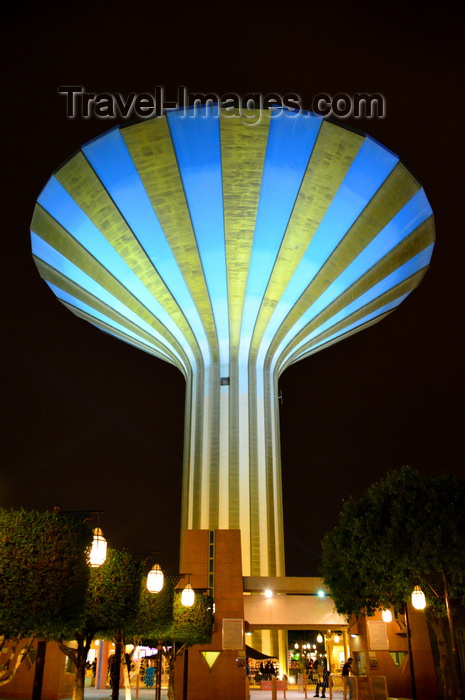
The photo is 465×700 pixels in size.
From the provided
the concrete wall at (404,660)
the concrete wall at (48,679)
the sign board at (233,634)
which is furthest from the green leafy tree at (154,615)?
the concrete wall at (404,660)

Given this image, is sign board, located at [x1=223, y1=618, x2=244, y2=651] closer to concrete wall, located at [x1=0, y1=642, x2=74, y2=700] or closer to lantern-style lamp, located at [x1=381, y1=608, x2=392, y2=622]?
lantern-style lamp, located at [x1=381, y1=608, x2=392, y2=622]

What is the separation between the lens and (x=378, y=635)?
26047 millimetres

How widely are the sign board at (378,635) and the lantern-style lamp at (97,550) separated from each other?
17169mm

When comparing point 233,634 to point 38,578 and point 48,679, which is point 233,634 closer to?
point 48,679

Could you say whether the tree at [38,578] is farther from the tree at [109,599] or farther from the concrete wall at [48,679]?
the concrete wall at [48,679]

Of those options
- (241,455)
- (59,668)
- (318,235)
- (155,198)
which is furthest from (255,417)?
(59,668)

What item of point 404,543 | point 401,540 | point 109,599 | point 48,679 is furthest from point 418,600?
point 48,679

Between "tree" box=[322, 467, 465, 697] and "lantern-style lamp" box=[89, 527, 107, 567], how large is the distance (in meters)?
11.7

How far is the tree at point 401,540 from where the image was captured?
67.8ft

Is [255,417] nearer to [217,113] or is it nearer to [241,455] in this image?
[241,455]

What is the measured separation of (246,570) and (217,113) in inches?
832

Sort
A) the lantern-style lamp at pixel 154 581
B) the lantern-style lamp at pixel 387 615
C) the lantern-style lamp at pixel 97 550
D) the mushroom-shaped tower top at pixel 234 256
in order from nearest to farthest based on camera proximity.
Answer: the lantern-style lamp at pixel 97 550
the lantern-style lamp at pixel 154 581
the lantern-style lamp at pixel 387 615
the mushroom-shaped tower top at pixel 234 256

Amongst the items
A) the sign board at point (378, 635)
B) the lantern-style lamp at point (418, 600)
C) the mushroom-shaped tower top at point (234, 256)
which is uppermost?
the mushroom-shaped tower top at point (234, 256)

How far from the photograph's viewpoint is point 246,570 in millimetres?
30609
